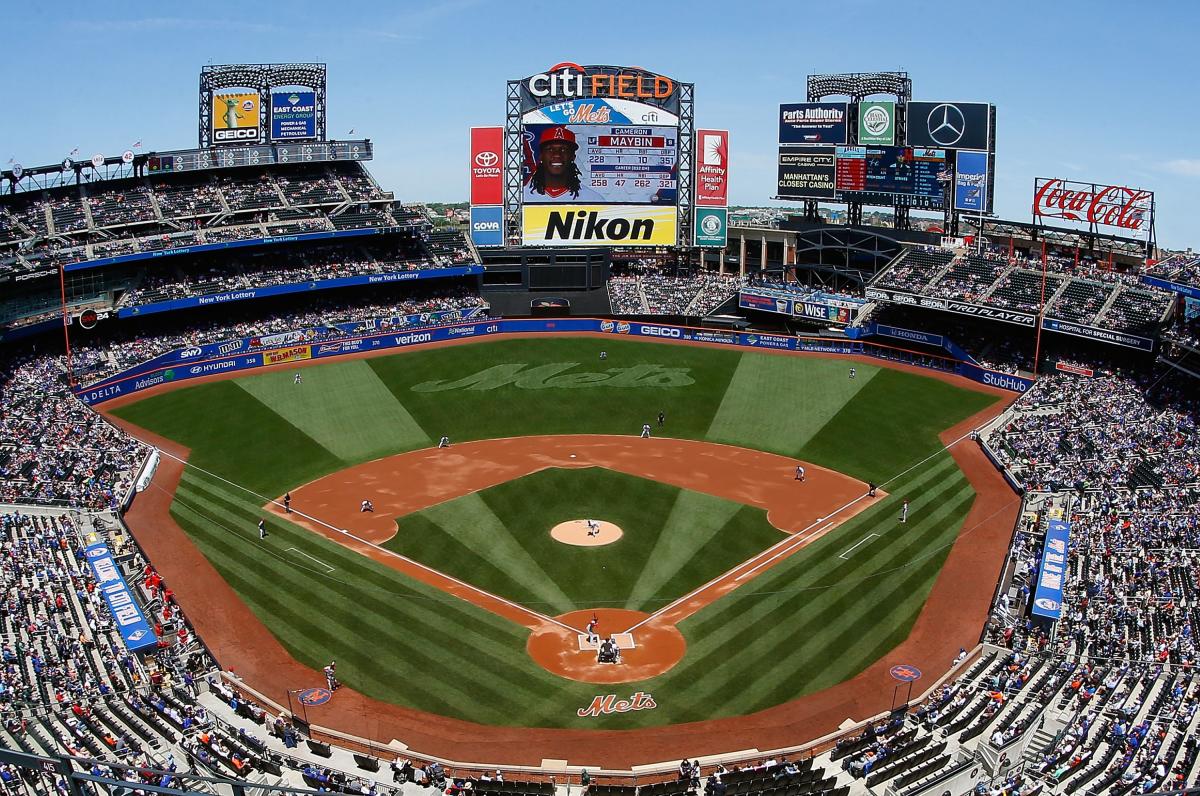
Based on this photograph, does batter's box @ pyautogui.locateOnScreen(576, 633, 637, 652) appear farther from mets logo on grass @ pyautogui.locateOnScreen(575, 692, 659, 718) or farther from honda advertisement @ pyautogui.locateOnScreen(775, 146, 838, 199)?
honda advertisement @ pyautogui.locateOnScreen(775, 146, 838, 199)

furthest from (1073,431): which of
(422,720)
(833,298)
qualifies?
(422,720)

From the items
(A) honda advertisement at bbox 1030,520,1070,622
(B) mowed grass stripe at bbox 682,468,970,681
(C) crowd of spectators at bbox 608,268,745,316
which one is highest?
(C) crowd of spectators at bbox 608,268,745,316

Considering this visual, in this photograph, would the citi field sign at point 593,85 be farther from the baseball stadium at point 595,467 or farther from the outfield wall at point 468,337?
the outfield wall at point 468,337

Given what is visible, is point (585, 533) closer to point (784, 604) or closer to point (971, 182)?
point (784, 604)

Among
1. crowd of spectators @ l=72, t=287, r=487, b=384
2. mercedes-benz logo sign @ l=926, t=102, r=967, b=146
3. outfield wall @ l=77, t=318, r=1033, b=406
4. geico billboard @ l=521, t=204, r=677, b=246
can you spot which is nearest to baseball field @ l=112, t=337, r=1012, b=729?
outfield wall @ l=77, t=318, r=1033, b=406

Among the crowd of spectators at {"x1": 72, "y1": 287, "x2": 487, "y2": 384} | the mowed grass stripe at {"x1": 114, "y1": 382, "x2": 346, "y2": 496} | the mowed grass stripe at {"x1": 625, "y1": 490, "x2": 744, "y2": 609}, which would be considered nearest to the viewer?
the mowed grass stripe at {"x1": 625, "y1": 490, "x2": 744, "y2": 609}

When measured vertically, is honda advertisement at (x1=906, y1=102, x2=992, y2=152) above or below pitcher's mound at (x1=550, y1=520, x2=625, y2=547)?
above

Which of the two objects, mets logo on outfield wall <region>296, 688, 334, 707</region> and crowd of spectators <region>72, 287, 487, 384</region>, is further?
crowd of spectators <region>72, 287, 487, 384</region>
